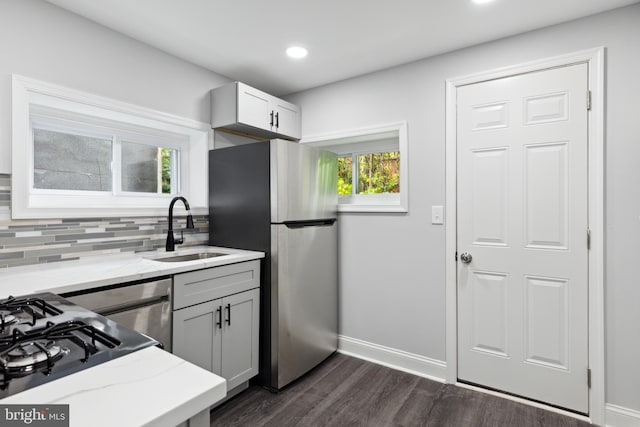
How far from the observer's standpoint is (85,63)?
6.64 feet

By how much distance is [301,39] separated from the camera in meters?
2.26

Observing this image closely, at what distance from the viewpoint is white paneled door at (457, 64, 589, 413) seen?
2.02 m

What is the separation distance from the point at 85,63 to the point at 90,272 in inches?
49.2

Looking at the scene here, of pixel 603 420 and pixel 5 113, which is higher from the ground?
pixel 5 113

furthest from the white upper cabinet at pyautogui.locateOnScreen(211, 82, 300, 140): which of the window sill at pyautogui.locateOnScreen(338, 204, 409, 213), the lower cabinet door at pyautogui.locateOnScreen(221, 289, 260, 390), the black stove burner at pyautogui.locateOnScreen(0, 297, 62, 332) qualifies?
the black stove burner at pyautogui.locateOnScreen(0, 297, 62, 332)

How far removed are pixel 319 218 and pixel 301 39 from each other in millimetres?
Answer: 1257

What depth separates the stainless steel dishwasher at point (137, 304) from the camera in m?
1.52

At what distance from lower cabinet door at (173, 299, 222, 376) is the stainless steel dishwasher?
0.06 meters

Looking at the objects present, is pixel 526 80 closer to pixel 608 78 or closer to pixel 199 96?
pixel 608 78

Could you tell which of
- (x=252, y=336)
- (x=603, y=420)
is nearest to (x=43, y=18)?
(x=252, y=336)

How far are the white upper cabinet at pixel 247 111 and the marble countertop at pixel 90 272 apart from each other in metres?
1.07

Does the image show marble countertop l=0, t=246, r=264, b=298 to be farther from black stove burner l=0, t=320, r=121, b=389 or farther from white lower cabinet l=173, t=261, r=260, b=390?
black stove burner l=0, t=320, r=121, b=389

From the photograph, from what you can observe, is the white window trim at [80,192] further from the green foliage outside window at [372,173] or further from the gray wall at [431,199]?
the green foliage outside window at [372,173]

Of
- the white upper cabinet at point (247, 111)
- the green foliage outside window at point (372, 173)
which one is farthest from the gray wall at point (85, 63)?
the green foliage outside window at point (372, 173)
